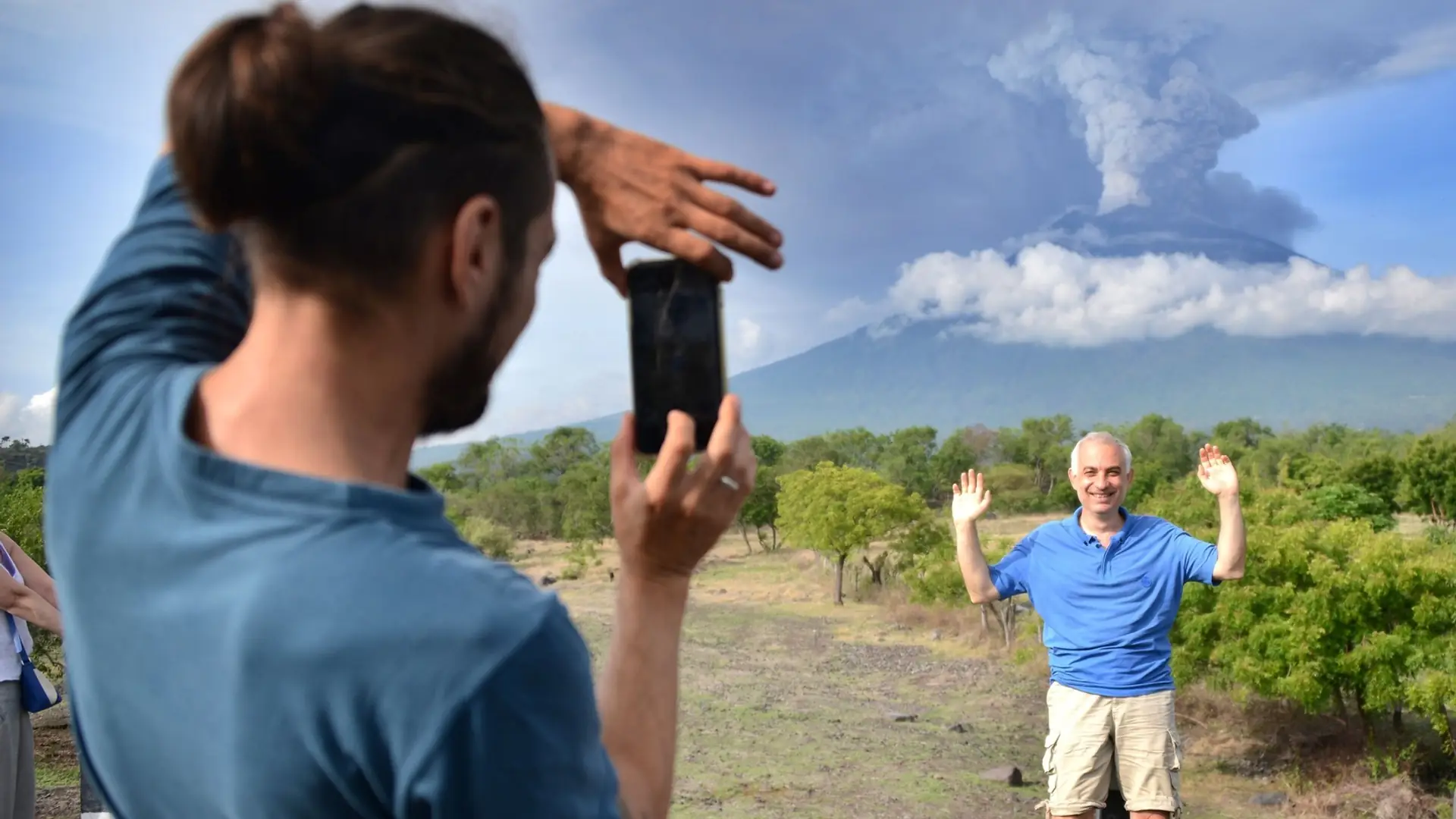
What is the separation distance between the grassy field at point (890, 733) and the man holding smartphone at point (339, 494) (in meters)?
7.92

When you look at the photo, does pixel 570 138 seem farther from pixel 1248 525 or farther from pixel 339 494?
pixel 1248 525

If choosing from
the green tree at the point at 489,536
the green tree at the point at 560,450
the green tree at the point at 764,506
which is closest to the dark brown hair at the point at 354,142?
the green tree at the point at 489,536

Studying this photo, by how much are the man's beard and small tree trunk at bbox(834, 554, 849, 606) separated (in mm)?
21769

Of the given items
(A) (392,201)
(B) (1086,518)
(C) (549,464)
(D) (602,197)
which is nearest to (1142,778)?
(B) (1086,518)

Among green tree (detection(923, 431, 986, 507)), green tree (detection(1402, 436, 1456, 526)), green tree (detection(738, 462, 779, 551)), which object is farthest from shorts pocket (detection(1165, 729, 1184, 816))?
green tree (detection(923, 431, 986, 507))

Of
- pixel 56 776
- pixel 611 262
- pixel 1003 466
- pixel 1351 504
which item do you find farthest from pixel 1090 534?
pixel 1003 466

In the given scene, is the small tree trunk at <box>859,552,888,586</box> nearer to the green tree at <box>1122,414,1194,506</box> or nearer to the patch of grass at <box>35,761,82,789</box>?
the patch of grass at <box>35,761,82,789</box>

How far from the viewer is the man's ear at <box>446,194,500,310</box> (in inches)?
29.3

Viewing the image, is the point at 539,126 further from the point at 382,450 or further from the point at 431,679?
the point at 431,679

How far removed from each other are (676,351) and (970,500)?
4384 millimetres

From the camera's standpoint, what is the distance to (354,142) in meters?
0.73

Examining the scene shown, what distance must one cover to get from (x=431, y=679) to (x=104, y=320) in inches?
22.6

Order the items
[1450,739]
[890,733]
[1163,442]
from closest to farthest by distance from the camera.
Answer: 1. [1450,739]
2. [890,733]
3. [1163,442]

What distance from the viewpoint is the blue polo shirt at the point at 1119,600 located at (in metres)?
4.59
